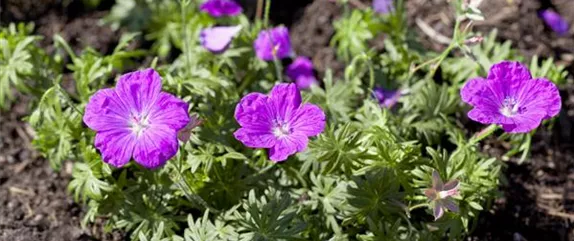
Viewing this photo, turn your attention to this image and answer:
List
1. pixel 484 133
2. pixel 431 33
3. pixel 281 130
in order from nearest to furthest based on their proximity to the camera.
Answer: pixel 281 130 < pixel 484 133 < pixel 431 33

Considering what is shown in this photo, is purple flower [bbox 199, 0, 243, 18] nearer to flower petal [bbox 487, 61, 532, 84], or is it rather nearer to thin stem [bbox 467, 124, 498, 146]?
thin stem [bbox 467, 124, 498, 146]

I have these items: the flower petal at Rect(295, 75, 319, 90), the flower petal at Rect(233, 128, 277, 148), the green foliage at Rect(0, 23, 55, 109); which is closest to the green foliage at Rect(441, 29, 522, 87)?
the flower petal at Rect(295, 75, 319, 90)

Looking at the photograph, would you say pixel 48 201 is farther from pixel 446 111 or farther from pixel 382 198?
pixel 446 111

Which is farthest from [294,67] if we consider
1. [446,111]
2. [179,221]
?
[179,221]

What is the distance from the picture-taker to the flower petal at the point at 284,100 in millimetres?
2867

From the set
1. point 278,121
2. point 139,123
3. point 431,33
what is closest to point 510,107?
point 278,121

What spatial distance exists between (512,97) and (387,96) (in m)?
1.00

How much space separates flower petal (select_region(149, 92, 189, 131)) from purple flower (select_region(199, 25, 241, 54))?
108 centimetres

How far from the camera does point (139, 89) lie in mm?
2803

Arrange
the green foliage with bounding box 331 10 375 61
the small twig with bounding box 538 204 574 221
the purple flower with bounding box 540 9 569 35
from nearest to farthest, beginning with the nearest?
the small twig with bounding box 538 204 574 221, the green foliage with bounding box 331 10 375 61, the purple flower with bounding box 540 9 569 35

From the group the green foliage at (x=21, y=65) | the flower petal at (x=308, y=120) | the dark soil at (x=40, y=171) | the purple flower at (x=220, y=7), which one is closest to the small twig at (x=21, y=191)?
the dark soil at (x=40, y=171)

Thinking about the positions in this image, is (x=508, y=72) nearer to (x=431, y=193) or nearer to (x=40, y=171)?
(x=431, y=193)

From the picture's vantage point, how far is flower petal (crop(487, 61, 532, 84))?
296 cm

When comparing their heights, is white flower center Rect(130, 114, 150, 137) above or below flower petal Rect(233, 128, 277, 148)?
above
